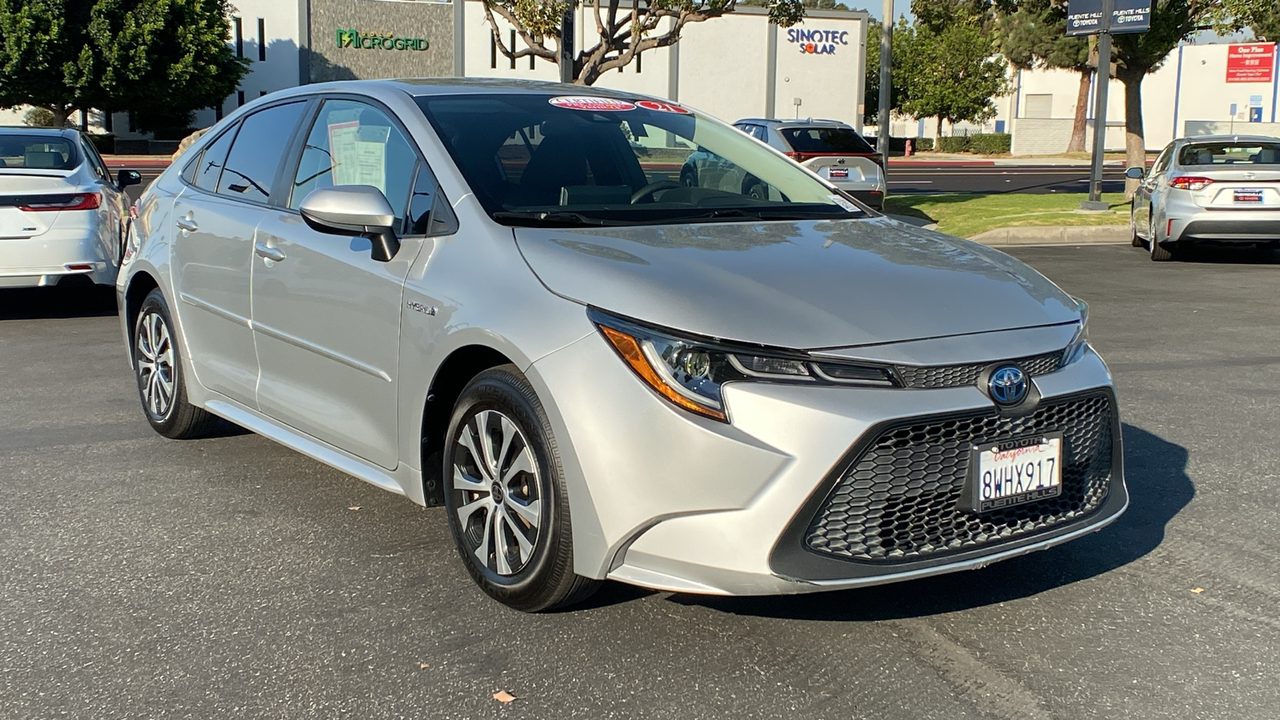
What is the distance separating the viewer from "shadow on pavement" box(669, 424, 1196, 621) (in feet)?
13.0

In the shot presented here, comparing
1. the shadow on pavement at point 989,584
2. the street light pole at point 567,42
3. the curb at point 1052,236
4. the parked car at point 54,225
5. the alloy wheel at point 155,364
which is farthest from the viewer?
the curb at point 1052,236

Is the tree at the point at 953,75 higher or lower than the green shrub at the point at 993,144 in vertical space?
higher

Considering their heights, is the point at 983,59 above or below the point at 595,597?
above

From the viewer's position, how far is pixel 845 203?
5.05 meters

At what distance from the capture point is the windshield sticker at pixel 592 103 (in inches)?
198

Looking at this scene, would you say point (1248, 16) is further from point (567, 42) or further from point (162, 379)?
point (162, 379)

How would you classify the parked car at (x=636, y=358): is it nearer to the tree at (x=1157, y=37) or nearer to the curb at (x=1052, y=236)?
the curb at (x=1052, y=236)

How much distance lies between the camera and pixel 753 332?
11.2ft

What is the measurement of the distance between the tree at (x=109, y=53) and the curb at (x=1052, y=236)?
37809mm

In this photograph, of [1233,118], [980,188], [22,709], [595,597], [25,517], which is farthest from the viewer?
[1233,118]

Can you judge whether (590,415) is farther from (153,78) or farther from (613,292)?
(153,78)

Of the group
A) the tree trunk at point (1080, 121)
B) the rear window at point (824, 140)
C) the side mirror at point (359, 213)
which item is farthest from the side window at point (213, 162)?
the tree trunk at point (1080, 121)

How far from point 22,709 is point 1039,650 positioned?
2723 millimetres

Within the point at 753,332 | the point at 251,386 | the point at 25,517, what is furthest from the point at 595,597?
the point at 25,517
